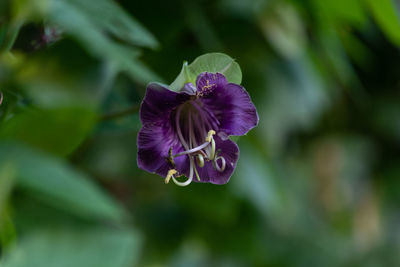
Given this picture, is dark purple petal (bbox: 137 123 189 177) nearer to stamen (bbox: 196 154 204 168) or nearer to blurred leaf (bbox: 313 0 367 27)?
stamen (bbox: 196 154 204 168)

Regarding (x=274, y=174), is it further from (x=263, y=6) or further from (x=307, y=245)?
(x=307, y=245)

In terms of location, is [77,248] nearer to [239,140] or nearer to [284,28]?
[239,140]

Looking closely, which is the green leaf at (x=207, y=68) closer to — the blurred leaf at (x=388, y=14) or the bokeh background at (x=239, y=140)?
the bokeh background at (x=239, y=140)

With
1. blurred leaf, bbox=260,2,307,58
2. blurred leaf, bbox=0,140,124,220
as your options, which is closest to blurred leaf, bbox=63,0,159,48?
blurred leaf, bbox=0,140,124,220

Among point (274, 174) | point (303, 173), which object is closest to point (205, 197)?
point (274, 174)

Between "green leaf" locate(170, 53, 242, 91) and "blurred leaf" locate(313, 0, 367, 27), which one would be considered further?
"blurred leaf" locate(313, 0, 367, 27)

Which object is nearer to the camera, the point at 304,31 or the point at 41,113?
the point at 41,113

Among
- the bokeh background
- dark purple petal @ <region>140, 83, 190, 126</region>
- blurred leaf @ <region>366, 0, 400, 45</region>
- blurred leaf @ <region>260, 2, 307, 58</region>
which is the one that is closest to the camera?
dark purple petal @ <region>140, 83, 190, 126</region>

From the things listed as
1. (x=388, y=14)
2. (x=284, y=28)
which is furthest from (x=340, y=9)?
(x=284, y=28)
